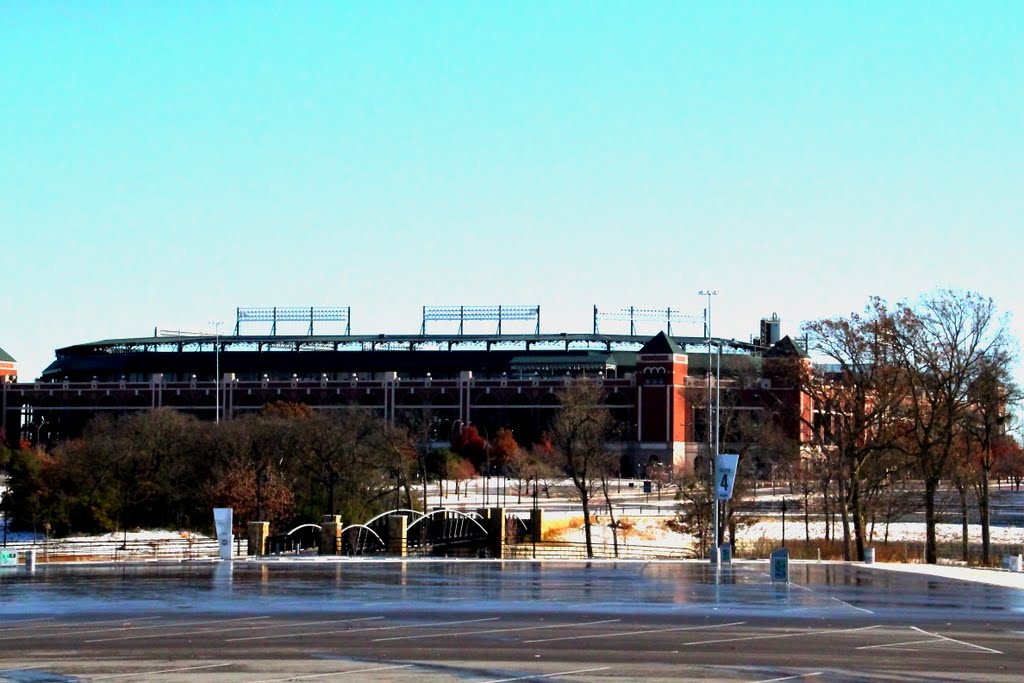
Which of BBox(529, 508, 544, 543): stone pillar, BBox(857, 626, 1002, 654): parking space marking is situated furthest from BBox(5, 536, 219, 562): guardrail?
BBox(857, 626, 1002, 654): parking space marking

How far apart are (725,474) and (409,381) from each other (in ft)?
316

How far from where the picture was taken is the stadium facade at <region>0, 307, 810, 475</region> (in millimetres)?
135000

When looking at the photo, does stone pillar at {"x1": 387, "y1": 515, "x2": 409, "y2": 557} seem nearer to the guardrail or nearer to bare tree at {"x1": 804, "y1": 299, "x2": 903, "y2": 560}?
the guardrail

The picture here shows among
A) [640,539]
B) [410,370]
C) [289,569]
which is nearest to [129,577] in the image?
[289,569]

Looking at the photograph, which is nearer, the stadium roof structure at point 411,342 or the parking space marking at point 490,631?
the parking space marking at point 490,631

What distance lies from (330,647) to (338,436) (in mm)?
50437

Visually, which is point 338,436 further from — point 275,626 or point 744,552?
point 275,626

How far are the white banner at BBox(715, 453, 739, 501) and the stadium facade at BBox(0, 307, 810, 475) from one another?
82.6m

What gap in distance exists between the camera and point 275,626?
2644 centimetres

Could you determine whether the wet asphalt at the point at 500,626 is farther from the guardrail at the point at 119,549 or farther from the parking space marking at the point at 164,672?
the guardrail at the point at 119,549

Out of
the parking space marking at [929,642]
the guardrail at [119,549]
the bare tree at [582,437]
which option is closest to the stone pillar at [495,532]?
the bare tree at [582,437]

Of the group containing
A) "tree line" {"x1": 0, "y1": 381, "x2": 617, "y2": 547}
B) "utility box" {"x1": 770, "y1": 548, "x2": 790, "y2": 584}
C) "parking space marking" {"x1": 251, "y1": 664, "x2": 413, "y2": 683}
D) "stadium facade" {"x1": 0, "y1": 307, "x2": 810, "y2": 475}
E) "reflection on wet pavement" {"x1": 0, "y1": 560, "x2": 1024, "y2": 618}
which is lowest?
"reflection on wet pavement" {"x1": 0, "y1": 560, "x2": 1024, "y2": 618}

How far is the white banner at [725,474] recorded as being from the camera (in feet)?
155

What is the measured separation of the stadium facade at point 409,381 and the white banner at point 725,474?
82610 millimetres
